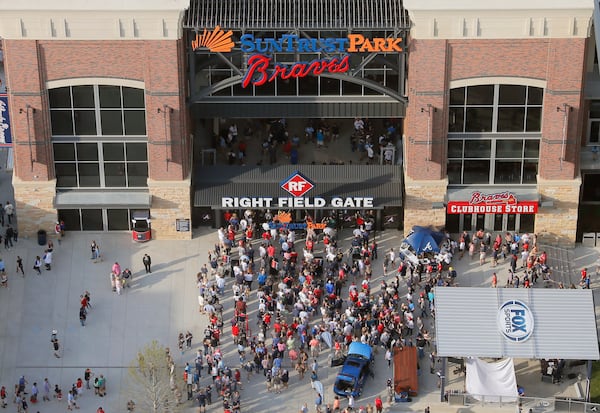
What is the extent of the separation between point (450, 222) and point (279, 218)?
32.7 ft

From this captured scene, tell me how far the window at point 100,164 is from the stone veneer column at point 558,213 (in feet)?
74.2

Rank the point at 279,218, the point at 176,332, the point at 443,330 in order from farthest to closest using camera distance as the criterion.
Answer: the point at 279,218 → the point at 176,332 → the point at 443,330

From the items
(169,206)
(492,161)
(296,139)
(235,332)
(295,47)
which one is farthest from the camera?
(296,139)

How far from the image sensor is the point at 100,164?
83750mm

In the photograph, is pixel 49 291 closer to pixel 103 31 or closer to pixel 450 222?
pixel 103 31

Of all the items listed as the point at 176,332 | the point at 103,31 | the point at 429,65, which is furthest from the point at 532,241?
the point at 103,31

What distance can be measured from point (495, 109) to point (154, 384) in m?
24.9

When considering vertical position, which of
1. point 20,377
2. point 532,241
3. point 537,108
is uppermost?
point 537,108

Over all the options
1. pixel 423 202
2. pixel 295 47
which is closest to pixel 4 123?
pixel 295 47

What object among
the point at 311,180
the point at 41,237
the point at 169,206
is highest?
the point at 311,180

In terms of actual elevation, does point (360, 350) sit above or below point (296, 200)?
below

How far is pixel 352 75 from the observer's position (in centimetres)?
8188

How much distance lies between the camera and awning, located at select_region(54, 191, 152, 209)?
275 ft

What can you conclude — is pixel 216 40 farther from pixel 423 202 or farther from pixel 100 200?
pixel 423 202
